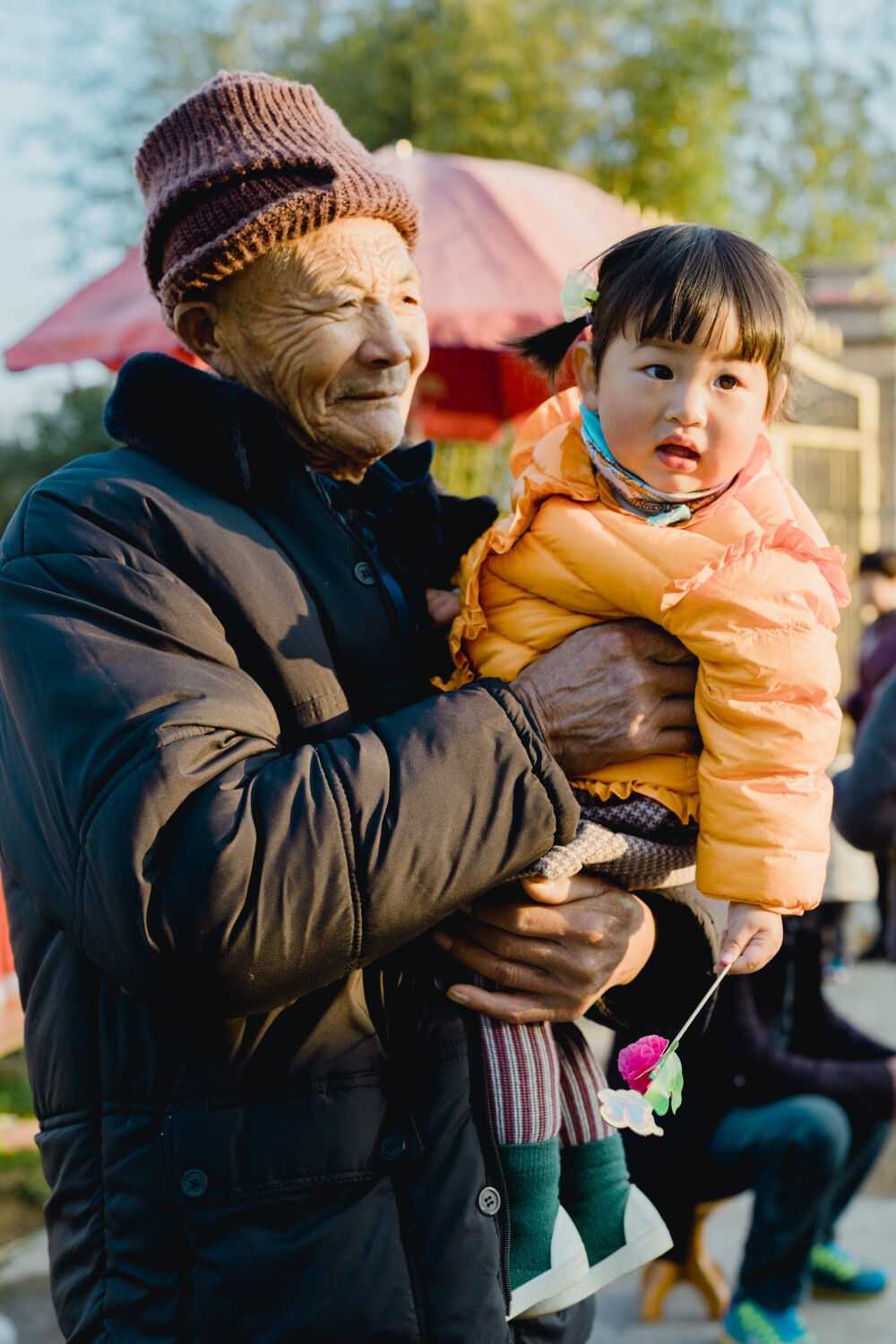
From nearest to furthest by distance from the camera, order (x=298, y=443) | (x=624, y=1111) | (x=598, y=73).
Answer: (x=624, y=1111)
(x=298, y=443)
(x=598, y=73)

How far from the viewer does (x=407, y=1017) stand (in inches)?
55.8

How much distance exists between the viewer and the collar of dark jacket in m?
1.44

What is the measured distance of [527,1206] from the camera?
142 cm

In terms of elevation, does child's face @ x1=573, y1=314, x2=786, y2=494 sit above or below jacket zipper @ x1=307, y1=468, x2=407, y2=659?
above

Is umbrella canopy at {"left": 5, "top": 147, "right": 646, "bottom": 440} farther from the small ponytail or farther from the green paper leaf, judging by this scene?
the green paper leaf

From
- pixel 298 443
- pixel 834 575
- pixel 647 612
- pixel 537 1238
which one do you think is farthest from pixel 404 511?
pixel 537 1238

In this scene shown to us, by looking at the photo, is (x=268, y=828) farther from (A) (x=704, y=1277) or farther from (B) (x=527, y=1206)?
(A) (x=704, y=1277)

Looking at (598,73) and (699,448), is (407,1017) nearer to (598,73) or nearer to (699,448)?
(699,448)

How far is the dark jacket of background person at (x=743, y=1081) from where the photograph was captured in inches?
119

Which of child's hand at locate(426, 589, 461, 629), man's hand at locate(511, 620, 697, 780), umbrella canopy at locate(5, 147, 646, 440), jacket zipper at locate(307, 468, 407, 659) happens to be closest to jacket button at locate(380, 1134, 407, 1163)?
man's hand at locate(511, 620, 697, 780)

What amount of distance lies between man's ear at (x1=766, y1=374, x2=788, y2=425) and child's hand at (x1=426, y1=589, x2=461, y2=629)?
538 mm

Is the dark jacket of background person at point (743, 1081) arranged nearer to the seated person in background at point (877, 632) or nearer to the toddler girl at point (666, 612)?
the toddler girl at point (666, 612)

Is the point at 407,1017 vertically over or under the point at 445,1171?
over

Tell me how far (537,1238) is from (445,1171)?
20 cm
